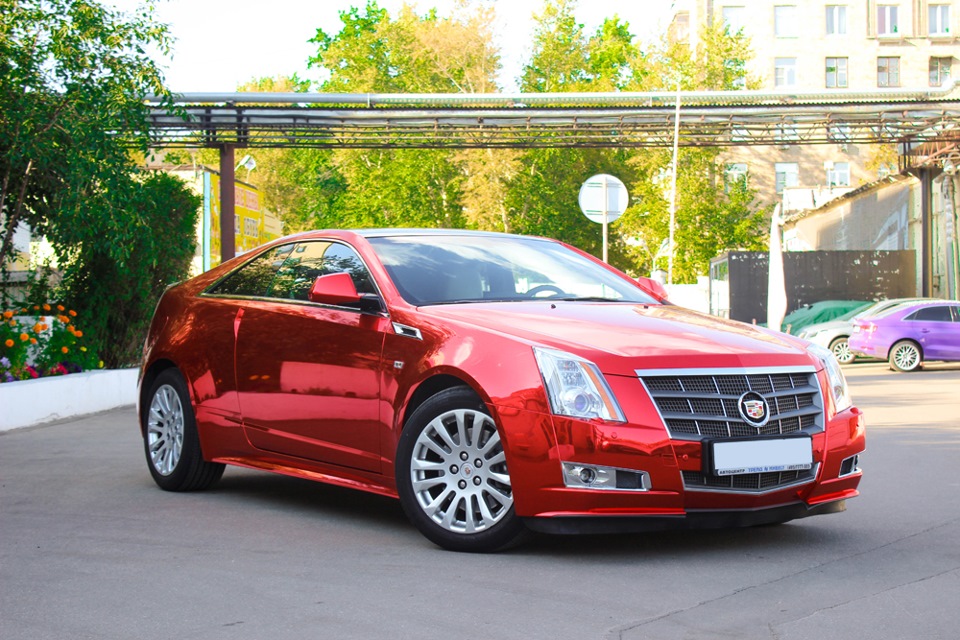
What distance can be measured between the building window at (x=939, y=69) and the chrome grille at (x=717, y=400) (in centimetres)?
7536

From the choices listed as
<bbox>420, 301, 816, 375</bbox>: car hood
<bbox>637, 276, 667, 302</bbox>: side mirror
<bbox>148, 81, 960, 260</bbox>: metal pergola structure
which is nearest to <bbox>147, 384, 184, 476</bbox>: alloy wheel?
<bbox>420, 301, 816, 375</bbox>: car hood

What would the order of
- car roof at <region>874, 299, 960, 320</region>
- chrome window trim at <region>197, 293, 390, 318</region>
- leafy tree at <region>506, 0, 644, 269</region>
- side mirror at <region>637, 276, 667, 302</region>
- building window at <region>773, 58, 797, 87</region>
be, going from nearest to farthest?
chrome window trim at <region>197, 293, 390, 318</region>, side mirror at <region>637, 276, 667, 302</region>, car roof at <region>874, 299, 960, 320</region>, leafy tree at <region>506, 0, 644, 269</region>, building window at <region>773, 58, 797, 87</region>

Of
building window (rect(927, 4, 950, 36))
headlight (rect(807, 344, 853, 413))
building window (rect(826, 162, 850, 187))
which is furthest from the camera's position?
building window (rect(927, 4, 950, 36))

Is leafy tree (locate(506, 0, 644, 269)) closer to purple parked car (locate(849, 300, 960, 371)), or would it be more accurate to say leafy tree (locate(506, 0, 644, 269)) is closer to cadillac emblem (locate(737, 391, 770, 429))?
purple parked car (locate(849, 300, 960, 371))

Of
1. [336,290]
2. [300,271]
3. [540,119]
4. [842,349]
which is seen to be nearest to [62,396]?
[300,271]

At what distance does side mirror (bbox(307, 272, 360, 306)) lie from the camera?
21.8 feet

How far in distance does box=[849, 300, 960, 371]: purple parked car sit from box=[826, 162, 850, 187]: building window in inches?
2071

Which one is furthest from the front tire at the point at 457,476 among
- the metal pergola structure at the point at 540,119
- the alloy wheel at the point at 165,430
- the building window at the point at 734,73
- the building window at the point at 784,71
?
the building window at the point at 784,71

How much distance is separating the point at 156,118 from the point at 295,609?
2599 centimetres

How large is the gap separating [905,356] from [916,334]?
1.51 feet

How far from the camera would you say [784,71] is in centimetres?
7800

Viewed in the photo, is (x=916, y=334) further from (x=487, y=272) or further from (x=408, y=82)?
(x=408, y=82)

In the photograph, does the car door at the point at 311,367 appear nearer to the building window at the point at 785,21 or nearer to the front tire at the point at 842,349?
the front tire at the point at 842,349

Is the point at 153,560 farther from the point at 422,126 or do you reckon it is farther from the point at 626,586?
the point at 422,126
